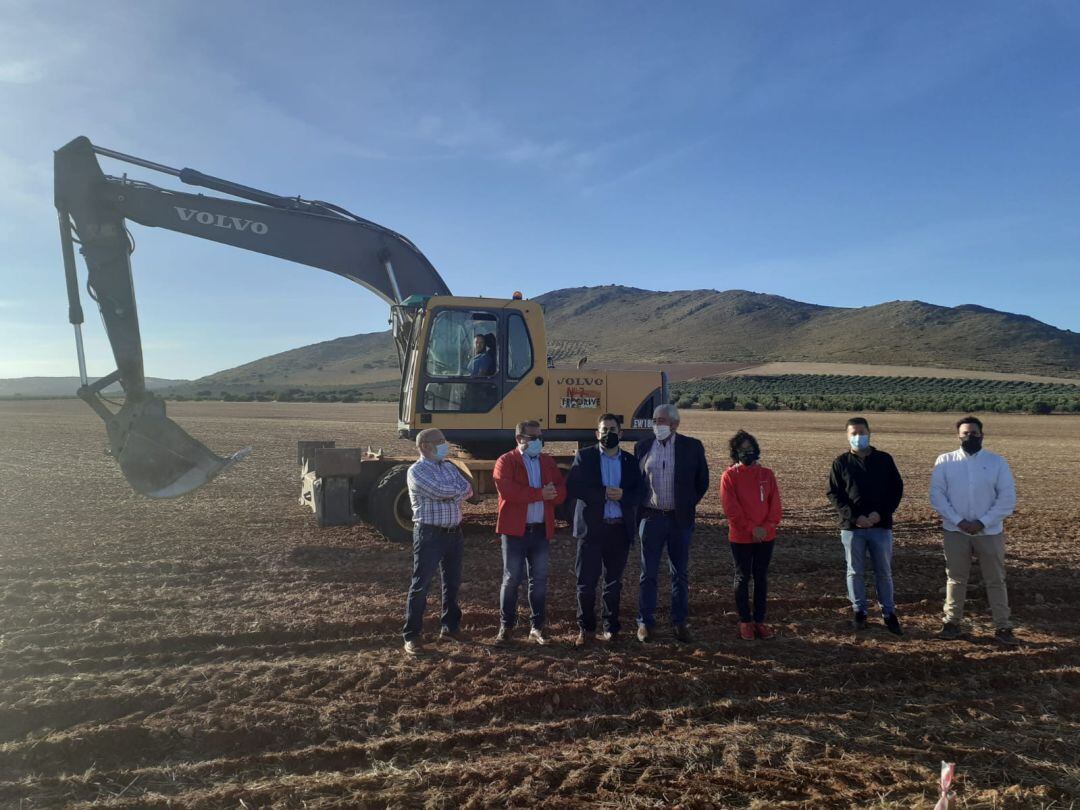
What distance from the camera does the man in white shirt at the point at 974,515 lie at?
6.14 metres

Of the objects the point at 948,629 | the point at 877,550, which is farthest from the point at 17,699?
the point at 948,629

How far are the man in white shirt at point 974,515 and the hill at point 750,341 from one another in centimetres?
9414

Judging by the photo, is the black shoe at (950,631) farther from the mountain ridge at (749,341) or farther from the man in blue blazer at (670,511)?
the mountain ridge at (749,341)

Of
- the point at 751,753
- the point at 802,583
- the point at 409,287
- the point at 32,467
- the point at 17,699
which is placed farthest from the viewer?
the point at 32,467

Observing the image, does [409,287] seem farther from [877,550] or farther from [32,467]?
[32,467]

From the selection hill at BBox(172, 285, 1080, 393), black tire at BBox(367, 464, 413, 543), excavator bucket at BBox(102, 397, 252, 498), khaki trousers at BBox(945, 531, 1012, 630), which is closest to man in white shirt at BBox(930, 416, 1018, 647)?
khaki trousers at BBox(945, 531, 1012, 630)

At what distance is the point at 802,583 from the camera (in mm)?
7816

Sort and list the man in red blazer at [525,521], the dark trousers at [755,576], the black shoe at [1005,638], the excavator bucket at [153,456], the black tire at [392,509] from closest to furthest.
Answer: the man in red blazer at [525,521] < the black shoe at [1005,638] < the dark trousers at [755,576] < the excavator bucket at [153,456] < the black tire at [392,509]

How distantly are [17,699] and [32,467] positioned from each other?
14.1 metres

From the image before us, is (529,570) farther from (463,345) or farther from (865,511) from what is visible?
(463,345)

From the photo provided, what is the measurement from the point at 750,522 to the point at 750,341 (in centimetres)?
13695

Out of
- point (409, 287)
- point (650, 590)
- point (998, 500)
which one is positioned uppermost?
point (409, 287)

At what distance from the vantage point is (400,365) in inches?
388

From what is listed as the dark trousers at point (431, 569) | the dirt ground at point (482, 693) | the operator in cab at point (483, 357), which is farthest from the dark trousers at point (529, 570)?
the operator in cab at point (483, 357)
